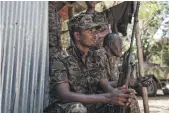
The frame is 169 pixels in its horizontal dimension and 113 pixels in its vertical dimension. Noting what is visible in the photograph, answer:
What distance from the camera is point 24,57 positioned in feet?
9.77

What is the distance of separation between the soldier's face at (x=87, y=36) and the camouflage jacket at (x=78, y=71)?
0.33 feet

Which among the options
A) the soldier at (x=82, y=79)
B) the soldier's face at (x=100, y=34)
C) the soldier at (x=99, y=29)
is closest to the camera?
the soldier at (x=82, y=79)

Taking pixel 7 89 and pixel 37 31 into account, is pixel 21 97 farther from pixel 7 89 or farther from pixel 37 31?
pixel 37 31

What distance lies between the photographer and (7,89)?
288 cm

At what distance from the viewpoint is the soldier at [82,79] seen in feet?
8.12

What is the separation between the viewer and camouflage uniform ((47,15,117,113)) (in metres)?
2.62

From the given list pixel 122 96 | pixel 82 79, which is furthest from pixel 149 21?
pixel 122 96

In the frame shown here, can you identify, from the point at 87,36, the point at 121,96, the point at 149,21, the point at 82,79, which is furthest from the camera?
the point at 149,21

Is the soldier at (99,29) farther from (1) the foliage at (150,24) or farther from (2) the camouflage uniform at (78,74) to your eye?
(1) the foliage at (150,24)

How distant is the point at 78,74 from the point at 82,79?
0.09 m

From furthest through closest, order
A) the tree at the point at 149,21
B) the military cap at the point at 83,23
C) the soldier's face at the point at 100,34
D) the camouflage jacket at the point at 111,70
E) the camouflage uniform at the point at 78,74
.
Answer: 1. the tree at the point at 149,21
2. the camouflage jacket at the point at 111,70
3. the soldier's face at the point at 100,34
4. the military cap at the point at 83,23
5. the camouflage uniform at the point at 78,74

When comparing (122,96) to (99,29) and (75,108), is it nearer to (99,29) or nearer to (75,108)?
(75,108)

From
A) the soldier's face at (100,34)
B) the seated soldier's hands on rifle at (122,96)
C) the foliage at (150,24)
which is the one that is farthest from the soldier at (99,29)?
the foliage at (150,24)

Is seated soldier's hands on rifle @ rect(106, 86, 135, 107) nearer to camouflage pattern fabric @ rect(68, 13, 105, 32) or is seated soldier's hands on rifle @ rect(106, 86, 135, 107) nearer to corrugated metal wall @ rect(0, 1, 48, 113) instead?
camouflage pattern fabric @ rect(68, 13, 105, 32)
